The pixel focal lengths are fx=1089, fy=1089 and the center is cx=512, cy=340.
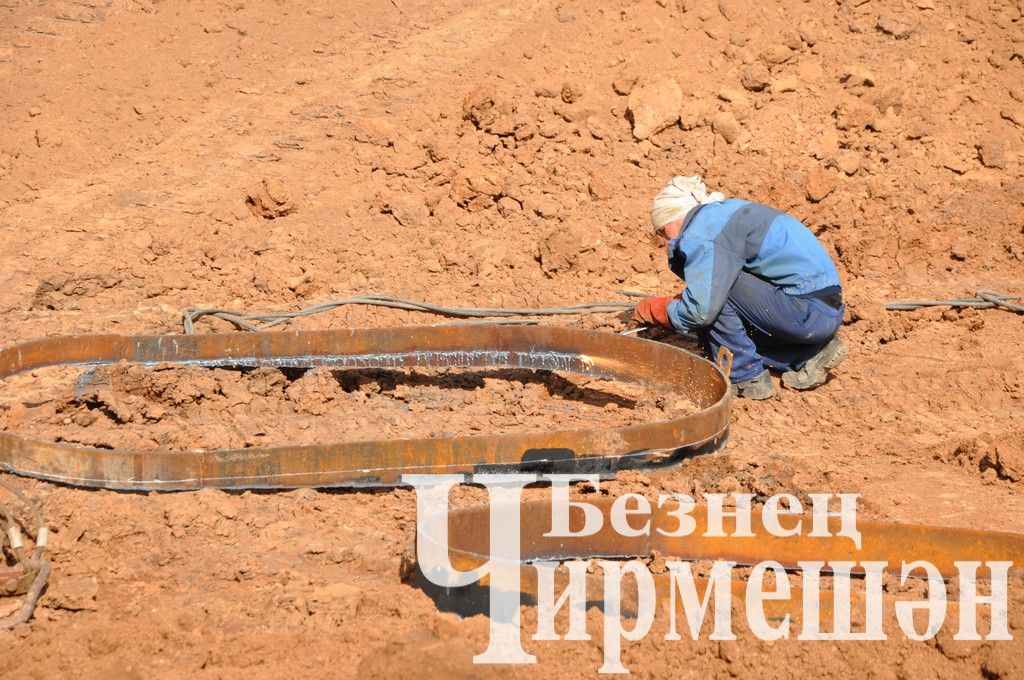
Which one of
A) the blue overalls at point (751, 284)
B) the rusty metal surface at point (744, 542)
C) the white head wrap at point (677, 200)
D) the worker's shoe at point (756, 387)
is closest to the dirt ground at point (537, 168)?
the worker's shoe at point (756, 387)

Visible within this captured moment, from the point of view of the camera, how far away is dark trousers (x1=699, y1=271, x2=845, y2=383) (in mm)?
6023

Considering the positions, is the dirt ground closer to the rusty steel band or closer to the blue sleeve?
the rusty steel band

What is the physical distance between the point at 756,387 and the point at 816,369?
0.40 meters

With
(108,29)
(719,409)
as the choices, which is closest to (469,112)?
(108,29)

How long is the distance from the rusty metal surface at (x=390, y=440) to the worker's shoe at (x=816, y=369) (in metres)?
0.83

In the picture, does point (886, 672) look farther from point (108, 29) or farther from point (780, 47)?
point (108, 29)

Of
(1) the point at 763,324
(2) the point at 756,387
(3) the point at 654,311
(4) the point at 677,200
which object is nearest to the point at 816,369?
(2) the point at 756,387

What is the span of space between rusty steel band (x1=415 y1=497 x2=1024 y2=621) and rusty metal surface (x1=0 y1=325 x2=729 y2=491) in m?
0.41

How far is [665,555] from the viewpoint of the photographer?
4.73 metres

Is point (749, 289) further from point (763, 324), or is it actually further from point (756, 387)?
point (756, 387)

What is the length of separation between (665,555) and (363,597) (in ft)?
4.45

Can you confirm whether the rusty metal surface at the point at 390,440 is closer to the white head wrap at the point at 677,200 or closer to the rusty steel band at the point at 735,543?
the rusty steel band at the point at 735,543

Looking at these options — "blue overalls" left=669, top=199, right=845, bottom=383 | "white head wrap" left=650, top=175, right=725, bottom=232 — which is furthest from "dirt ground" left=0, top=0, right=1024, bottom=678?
"white head wrap" left=650, top=175, right=725, bottom=232

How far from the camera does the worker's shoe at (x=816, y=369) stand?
6352 mm
